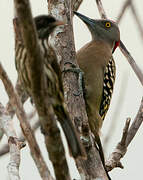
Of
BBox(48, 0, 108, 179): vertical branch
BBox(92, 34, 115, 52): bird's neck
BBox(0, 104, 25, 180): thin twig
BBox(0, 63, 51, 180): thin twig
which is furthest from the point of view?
BBox(92, 34, 115, 52): bird's neck

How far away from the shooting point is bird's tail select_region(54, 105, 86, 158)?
238 cm

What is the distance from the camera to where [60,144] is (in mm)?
2023

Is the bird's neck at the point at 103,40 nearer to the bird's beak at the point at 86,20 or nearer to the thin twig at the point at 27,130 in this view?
the bird's beak at the point at 86,20

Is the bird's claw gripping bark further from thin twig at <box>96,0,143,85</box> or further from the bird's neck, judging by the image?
the bird's neck

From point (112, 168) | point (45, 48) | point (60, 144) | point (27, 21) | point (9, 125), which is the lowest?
point (112, 168)

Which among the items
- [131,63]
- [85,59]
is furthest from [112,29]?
[131,63]

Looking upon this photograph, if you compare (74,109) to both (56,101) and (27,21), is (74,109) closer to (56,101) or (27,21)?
(56,101)

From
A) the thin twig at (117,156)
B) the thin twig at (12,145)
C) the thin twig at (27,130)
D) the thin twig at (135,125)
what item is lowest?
the thin twig at (117,156)

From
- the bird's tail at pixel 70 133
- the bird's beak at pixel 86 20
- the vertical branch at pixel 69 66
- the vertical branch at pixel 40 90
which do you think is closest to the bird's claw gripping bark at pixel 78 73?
the vertical branch at pixel 69 66

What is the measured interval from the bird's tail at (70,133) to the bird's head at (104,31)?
105 inches

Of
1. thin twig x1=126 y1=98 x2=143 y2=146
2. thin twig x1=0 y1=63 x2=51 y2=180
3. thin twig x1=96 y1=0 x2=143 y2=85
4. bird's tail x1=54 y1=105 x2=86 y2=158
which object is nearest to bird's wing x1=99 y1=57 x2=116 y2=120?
thin twig x1=96 y1=0 x2=143 y2=85

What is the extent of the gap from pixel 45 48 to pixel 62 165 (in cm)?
86

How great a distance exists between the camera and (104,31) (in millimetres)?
5148

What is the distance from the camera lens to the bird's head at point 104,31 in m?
5.12
